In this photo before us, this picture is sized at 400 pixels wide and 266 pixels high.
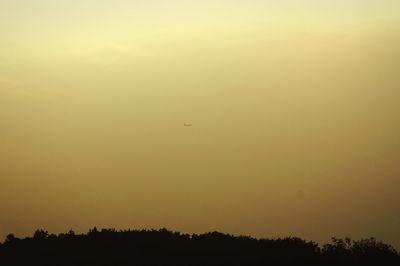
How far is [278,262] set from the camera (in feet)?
267

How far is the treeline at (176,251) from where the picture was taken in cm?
8281

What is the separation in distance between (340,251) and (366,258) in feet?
13.5

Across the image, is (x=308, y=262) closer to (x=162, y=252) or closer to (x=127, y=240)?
(x=162, y=252)

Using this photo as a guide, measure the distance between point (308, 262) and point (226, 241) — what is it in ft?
40.1

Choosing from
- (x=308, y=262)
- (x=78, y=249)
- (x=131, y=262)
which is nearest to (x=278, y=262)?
(x=308, y=262)

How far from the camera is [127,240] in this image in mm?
93188

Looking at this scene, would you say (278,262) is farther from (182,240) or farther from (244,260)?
(182,240)

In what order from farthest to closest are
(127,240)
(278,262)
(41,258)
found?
(127,240) → (41,258) → (278,262)

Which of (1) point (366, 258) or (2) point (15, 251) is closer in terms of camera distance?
(1) point (366, 258)

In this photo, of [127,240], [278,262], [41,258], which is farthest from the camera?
[127,240]

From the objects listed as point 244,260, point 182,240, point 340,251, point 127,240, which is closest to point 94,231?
point 127,240

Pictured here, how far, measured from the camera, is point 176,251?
86750mm

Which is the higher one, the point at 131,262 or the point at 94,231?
the point at 94,231

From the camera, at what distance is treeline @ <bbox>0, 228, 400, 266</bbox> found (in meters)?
82.8
